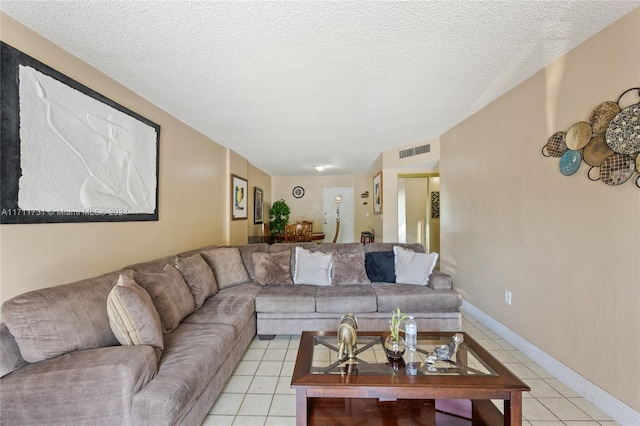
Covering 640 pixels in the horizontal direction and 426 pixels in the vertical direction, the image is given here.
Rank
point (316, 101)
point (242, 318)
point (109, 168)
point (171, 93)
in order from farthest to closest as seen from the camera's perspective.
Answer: point (316, 101) < point (171, 93) < point (242, 318) < point (109, 168)

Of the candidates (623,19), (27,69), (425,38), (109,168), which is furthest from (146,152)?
(623,19)

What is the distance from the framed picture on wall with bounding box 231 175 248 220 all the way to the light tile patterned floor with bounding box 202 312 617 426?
8.29 ft

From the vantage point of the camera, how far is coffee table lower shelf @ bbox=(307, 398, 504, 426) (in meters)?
1.29

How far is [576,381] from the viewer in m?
1.78

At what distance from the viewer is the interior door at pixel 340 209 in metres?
7.41

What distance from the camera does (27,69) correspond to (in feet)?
4.79

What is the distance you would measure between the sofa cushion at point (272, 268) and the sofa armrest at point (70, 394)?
1723 mm

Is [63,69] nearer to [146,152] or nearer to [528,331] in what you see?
[146,152]

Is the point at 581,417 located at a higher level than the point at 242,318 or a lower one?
lower

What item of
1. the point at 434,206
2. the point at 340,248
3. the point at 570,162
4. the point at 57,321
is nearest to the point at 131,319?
the point at 57,321

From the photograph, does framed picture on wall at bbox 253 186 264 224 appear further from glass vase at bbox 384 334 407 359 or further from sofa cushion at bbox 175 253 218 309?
glass vase at bbox 384 334 407 359

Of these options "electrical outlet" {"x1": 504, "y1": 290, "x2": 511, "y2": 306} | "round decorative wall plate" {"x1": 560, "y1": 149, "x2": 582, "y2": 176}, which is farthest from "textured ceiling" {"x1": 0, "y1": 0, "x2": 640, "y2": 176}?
"electrical outlet" {"x1": 504, "y1": 290, "x2": 511, "y2": 306}

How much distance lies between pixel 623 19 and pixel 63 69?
11.3ft

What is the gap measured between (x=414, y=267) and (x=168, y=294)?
7.58 feet
